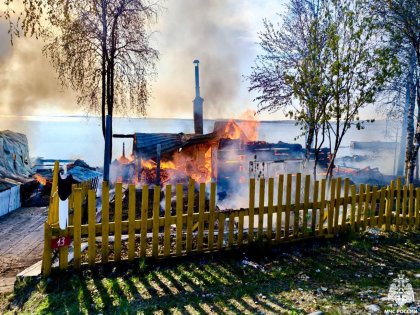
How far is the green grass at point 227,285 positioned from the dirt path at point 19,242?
→ 145cm

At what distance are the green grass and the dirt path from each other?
145 centimetres

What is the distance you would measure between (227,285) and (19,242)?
19.9 feet

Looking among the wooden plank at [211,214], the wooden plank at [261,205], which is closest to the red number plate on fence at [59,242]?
the wooden plank at [211,214]

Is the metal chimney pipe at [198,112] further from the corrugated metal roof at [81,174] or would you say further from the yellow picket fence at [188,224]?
the yellow picket fence at [188,224]

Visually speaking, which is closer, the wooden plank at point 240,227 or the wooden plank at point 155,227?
the wooden plank at point 155,227

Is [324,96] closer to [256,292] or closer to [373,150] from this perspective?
[256,292]

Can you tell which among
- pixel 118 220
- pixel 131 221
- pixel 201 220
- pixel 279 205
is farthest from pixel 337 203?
pixel 118 220

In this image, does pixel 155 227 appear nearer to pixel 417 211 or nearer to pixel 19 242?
pixel 19 242

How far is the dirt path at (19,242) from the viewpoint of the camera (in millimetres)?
6273

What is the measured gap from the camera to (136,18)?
43.0 ft

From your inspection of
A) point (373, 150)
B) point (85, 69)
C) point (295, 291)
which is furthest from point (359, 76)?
point (373, 150)

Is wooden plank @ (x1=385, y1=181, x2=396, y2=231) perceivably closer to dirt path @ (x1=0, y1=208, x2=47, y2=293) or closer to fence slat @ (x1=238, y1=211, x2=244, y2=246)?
fence slat @ (x1=238, y1=211, x2=244, y2=246)

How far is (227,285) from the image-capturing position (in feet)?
16.5

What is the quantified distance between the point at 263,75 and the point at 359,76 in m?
8.47
